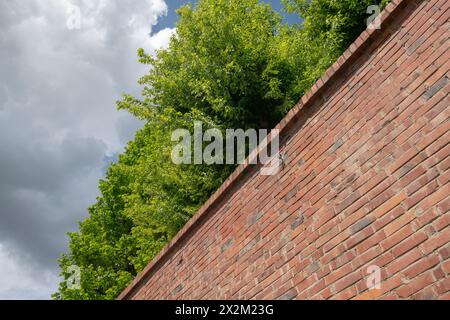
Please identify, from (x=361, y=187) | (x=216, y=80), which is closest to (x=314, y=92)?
(x=361, y=187)

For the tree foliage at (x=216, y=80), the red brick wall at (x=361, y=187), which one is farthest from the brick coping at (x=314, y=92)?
the tree foliage at (x=216, y=80)

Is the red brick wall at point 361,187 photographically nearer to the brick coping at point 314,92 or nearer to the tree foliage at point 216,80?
the brick coping at point 314,92

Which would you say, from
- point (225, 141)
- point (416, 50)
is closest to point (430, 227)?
point (416, 50)

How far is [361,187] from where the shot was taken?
9.74ft

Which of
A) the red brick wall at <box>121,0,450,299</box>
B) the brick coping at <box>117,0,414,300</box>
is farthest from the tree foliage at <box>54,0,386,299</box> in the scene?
the red brick wall at <box>121,0,450,299</box>

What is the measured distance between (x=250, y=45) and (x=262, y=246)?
560 centimetres

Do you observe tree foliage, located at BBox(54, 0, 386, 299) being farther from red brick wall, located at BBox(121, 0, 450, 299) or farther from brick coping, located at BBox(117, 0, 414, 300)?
red brick wall, located at BBox(121, 0, 450, 299)

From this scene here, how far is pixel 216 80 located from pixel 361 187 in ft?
18.5

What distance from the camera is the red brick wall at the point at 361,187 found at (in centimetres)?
252

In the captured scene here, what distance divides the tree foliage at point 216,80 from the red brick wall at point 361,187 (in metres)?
3.98

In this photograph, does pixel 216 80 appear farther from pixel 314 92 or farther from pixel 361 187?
pixel 361 187

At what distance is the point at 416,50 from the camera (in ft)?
9.61
